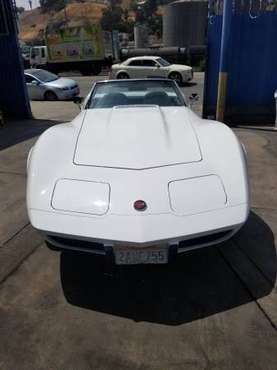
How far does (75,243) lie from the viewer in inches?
94.9

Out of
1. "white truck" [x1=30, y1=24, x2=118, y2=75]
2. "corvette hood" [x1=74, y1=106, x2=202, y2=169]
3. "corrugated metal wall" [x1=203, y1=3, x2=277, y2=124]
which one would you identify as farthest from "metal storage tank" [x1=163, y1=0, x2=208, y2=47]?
"corvette hood" [x1=74, y1=106, x2=202, y2=169]

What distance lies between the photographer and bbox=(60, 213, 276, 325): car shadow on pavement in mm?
2492

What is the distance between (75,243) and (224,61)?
6078 mm

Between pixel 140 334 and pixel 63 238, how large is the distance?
2.74 ft

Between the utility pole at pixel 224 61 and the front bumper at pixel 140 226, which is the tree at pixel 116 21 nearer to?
the utility pole at pixel 224 61

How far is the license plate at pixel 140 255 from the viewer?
7.50 feet

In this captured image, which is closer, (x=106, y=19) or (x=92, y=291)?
(x=92, y=291)

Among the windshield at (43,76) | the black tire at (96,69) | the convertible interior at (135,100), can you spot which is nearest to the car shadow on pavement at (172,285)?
the convertible interior at (135,100)

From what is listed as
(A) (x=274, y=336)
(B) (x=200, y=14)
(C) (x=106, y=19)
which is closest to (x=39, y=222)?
(A) (x=274, y=336)

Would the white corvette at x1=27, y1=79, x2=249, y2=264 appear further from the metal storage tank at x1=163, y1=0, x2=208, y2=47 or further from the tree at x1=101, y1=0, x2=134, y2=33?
the tree at x1=101, y1=0, x2=134, y2=33

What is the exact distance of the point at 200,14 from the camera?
141ft

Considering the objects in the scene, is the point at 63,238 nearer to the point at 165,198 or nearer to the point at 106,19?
the point at 165,198

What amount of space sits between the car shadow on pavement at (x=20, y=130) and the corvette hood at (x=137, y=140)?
4.20 metres

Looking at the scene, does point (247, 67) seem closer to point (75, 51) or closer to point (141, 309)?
point (141, 309)
